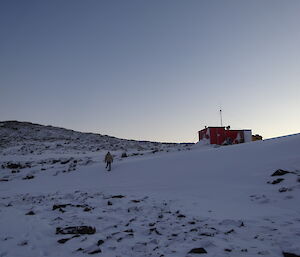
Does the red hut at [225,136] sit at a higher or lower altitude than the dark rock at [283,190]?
higher

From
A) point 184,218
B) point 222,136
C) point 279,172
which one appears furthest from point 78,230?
point 222,136

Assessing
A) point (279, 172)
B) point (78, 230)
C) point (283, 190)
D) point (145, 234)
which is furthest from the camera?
point (279, 172)

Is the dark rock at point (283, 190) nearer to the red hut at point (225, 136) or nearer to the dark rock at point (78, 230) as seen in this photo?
the dark rock at point (78, 230)

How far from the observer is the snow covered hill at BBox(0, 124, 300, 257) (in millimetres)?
5883

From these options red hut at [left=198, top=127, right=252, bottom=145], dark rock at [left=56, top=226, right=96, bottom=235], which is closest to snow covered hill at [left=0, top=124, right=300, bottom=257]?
dark rock at [left=56, top=226, right=96, bottom=235]

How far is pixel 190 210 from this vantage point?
9148 mm

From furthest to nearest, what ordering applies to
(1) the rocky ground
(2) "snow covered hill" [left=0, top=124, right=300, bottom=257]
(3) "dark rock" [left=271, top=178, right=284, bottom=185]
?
(3) "dark rock" [left=271, top=178, right=284, bottom=185]
(2) "snow covered hill" [left=0, top=124, right=300, bottom=257]
(1) the rocky ground

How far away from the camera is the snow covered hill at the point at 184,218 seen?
588 cm

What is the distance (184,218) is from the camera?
8.17 metres

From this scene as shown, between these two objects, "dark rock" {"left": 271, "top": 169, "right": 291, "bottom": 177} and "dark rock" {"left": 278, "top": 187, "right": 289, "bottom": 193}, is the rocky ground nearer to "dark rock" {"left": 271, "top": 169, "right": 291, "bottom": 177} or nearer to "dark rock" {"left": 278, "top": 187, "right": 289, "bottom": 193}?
"dark rock" {"left": 278, "top": 187, "right": 289, "bottom": 193}

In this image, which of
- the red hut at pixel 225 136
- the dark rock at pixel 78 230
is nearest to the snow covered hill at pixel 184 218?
the dark rock at pixel 78 230

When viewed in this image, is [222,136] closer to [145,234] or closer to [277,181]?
[277,181]

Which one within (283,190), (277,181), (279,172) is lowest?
(283,190)

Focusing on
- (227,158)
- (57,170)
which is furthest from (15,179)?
(227,158)
